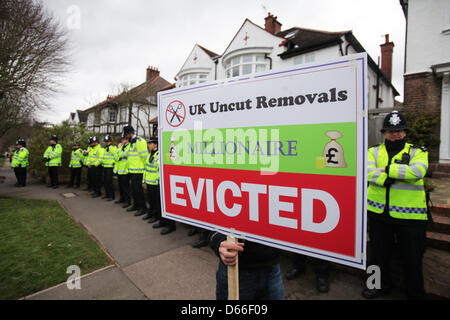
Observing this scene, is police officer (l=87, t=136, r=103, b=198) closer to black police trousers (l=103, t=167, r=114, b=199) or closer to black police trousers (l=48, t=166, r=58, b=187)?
black police trousers (l=103, t=167, r=114, b=199)

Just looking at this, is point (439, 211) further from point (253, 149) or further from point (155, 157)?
point (155, 157)

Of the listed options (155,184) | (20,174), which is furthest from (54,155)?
(155,184)

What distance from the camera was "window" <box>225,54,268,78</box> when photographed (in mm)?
15062

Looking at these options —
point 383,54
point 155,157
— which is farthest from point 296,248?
point 383,54

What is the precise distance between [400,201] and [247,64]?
585 inches

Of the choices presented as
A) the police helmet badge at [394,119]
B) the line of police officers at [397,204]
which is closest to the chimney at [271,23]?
the police helmet badge at [394,119]

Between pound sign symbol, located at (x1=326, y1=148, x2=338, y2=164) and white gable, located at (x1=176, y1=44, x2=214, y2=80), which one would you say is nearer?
pound sign symbol, located at (x1=326, y1=148, x2=338, y2=164)

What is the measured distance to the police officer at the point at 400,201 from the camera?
229 centimetres

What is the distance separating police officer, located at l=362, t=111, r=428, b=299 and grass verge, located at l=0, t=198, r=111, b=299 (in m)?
3.86

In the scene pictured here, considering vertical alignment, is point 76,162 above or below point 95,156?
below

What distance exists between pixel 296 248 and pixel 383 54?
2427 cm

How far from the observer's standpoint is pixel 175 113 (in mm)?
1664

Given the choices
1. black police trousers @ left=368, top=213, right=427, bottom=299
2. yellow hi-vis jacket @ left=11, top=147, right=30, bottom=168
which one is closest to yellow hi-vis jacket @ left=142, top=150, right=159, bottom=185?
black police trousers @ left=368, top=213, right=427, bottom=299

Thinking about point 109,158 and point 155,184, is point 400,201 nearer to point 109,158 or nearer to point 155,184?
point 155,184
